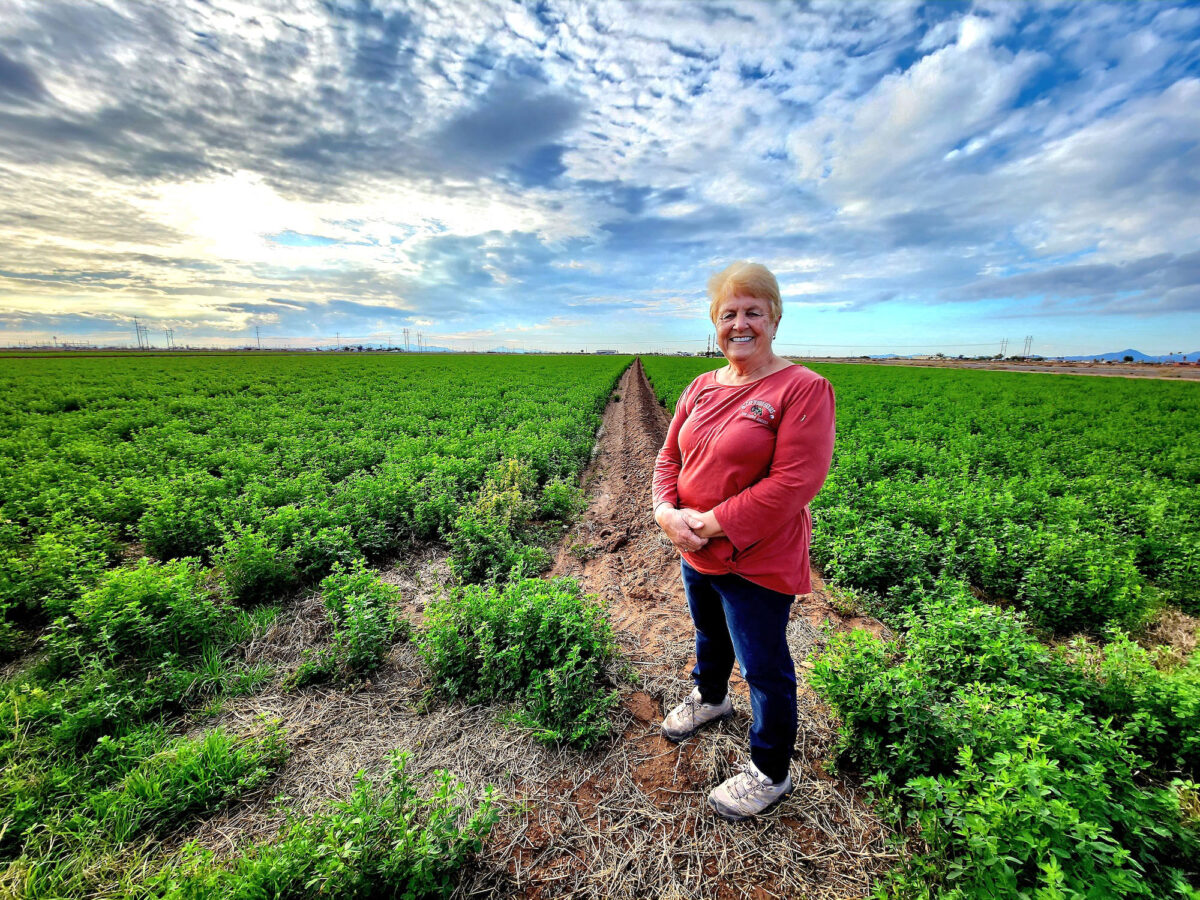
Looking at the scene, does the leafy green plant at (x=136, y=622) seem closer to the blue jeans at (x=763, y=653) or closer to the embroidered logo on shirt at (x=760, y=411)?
the blue jeans at (x=763, y=653)

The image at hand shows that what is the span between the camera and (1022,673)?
10.2 feet

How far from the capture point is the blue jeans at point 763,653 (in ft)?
7.63

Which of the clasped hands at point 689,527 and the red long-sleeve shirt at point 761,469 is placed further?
the clasped hands at point 689,527

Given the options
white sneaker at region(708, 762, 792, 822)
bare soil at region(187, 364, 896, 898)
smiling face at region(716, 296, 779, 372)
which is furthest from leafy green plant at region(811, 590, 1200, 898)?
smiling face at region(716, 296, 779, 372)

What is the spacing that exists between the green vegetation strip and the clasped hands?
1.68 meters

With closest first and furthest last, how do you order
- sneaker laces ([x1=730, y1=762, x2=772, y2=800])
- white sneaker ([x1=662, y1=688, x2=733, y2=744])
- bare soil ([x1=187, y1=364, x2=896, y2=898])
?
bare soil ([x1=187, y1=364, x2=896, y2=898]) < sneaker laces ([x1=730, y1=762, x2=772, y2=800]) < white sneaker ([x1=662, y1=688, x2=733, y2=744])

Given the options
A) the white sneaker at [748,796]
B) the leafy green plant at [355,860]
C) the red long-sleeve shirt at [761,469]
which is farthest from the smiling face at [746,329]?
the leafy green plant at [355,860]

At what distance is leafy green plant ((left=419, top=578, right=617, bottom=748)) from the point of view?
3312 mm

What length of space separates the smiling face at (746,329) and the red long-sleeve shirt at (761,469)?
0.14 meters

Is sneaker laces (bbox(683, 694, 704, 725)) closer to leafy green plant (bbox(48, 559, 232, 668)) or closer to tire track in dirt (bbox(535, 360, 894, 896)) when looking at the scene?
tire track in dirt (bbox(535, 360, 894, 896))

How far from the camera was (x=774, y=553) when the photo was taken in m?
2.25

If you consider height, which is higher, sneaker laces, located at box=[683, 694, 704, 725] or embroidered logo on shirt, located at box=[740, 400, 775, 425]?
embroidered logo on shirt, located at box=[740, 400, 775, 425]

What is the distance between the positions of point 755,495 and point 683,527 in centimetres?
45

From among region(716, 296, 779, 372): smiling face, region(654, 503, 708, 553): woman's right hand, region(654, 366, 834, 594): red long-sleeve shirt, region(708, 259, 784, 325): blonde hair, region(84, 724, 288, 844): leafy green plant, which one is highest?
region(708, 259, 784, 325): blonde hair
